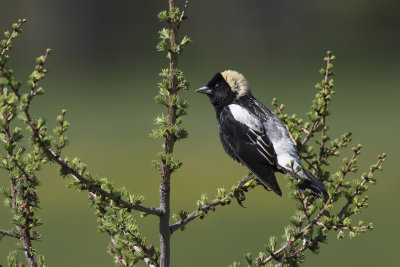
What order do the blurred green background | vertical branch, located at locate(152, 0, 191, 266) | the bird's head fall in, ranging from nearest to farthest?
vertical branch, located at locate(152, 0, 191, 266) → the bird's head → the blurred green background

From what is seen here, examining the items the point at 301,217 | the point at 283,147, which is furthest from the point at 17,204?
the point at 283,147

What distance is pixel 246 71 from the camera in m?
25.2

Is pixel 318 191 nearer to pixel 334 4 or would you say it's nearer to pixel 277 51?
pixel 277 51

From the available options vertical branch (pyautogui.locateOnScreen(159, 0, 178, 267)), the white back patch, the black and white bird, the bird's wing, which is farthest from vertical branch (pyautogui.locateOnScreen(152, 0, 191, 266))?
the white back patch

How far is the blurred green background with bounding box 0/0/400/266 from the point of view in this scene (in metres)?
10.6

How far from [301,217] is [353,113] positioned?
59.1 ft

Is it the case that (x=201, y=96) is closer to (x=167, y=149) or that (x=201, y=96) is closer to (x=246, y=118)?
(x=246, y=118)

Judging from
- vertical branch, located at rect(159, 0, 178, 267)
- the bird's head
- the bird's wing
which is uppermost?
the bird's head

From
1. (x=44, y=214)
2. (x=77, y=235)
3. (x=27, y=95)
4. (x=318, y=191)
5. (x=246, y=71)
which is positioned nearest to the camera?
(x=27, y=95)

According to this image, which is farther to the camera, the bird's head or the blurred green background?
the blurred green background

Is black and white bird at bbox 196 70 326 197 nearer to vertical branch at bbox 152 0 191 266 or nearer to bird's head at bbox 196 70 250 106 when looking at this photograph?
bird's head at bbox 196 70 250 106

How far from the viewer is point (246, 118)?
13.6 ft

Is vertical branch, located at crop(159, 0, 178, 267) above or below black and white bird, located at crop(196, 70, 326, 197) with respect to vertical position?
below

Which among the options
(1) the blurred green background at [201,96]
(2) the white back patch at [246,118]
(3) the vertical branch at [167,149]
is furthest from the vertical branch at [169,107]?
(1) the blurred green background at [201,96]
